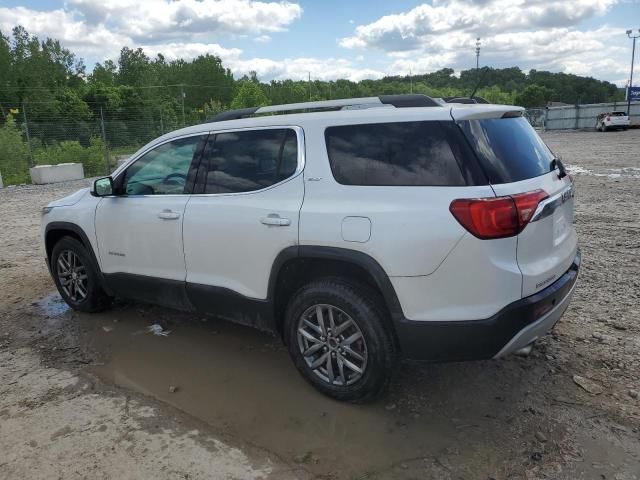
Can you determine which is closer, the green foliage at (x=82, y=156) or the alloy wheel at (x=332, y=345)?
the alloy wheel at (x=332, y=345)

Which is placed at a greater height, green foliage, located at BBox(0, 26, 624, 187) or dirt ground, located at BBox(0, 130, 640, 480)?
green foliage, located at BBox(0, 26, 624, 187)

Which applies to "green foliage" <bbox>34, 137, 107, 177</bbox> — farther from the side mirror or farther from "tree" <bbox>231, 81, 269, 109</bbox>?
"tree" <bbox>231, 81, 269, 109</bbox>

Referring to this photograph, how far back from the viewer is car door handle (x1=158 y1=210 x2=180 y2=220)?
390 centimetres

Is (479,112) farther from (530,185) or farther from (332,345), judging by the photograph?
(332,345)

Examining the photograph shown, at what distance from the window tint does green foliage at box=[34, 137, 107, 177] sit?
64.3 feet

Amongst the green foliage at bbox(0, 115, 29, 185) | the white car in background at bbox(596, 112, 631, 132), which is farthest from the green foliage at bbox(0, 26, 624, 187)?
the white car in background at bbox(596, 112, 631, 132)

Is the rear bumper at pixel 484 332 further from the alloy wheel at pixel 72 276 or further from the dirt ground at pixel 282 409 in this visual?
the alloy wheel at pixel 72 276

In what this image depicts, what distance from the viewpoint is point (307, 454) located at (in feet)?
9.37

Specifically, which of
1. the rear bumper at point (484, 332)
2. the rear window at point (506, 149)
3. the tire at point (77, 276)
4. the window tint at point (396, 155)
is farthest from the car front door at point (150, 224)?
the rear window at point (506, 149)

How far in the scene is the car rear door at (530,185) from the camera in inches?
109

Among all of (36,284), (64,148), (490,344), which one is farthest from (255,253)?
(64,148)

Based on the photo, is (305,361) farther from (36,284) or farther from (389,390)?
(36,284)

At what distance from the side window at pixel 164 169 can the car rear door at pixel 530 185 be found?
7.01ft

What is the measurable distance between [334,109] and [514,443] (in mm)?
2351
